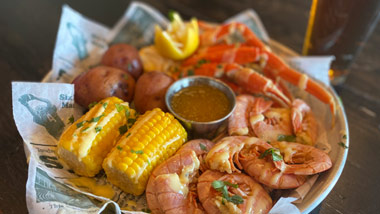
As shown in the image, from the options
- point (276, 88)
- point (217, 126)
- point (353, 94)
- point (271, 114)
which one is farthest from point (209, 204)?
point (353, 94)

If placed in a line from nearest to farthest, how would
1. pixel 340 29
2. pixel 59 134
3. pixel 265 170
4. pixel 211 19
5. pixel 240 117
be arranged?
pixel 265 170, pixel 59 134, pixel 240 117, pixel 340 29, pixel 211 19

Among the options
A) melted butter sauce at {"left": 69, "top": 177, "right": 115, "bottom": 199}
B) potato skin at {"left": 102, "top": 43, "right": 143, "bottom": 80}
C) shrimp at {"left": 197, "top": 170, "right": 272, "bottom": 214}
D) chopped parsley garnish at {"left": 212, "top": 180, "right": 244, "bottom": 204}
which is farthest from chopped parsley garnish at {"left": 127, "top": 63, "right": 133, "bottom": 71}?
chopped parsley garnish at {"left": 212, "top": 180, "right": 244, "bottom": 204}

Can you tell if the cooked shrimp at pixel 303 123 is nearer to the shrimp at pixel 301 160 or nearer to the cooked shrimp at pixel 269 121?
the cooked shrimp at pixel 269 121

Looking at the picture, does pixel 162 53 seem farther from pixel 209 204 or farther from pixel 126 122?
pixel 209 204

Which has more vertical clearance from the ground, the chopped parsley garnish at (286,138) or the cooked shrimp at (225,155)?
the cooked shrimp at (225,155)

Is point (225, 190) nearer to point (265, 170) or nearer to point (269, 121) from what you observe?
point (265, 170)

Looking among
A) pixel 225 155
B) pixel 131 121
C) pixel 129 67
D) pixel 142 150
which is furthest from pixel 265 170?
pixel 129 67

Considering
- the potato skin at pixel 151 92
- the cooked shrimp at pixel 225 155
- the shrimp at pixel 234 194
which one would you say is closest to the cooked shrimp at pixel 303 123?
the cooked shrimp at pixel 225 155
